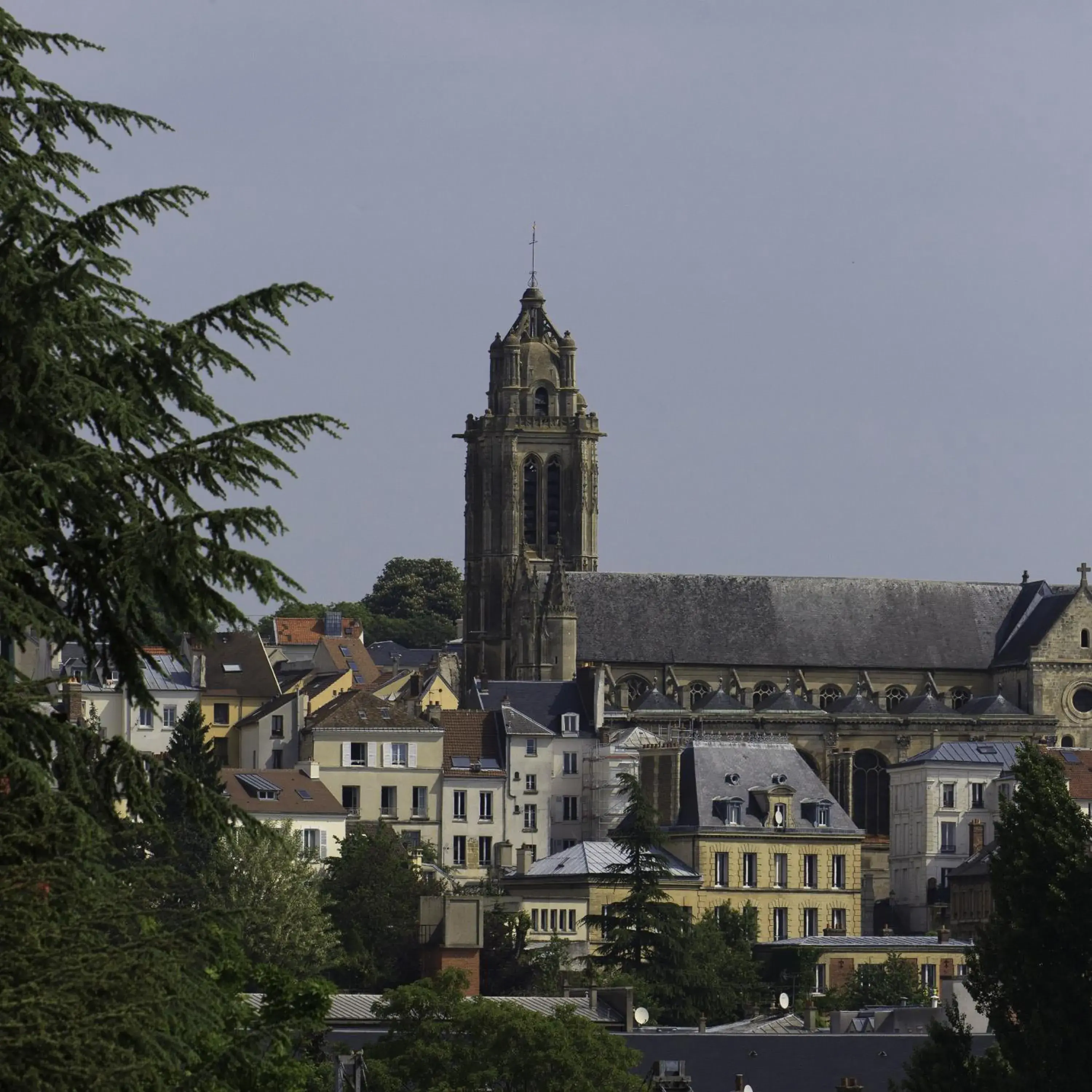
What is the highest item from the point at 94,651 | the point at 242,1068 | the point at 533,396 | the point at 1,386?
the point at 533,396

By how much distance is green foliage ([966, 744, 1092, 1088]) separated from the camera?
57875 millimetres

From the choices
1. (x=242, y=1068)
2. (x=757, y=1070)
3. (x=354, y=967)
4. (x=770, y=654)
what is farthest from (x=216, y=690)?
(x=242, y=1068)

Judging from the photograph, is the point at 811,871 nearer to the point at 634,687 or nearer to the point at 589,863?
the point at 589,863

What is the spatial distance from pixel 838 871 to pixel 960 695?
25.8 meters

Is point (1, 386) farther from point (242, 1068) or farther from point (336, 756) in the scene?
point (336, 756)

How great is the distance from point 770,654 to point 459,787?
21.7 metres

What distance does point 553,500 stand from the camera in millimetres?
153750

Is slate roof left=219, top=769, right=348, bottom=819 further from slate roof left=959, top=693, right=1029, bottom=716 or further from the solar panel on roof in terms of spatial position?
slate roof left=959, top=693, right=1029, bottom=716

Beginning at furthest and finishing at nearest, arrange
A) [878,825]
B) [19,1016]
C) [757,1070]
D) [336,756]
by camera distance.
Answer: [878,825] → [336,756] → [757,1070] → [19,1016]

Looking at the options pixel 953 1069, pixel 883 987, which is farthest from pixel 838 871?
pixel 953 1069

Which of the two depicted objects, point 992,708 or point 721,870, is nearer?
point 721,870

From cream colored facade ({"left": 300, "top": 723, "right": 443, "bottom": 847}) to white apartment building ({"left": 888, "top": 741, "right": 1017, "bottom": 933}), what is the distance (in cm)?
1868

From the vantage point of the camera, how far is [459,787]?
418ft

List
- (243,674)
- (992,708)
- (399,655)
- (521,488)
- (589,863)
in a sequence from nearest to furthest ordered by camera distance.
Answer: (589,863)
(243,674)
(992,708)
(521,488)
(399,655)
